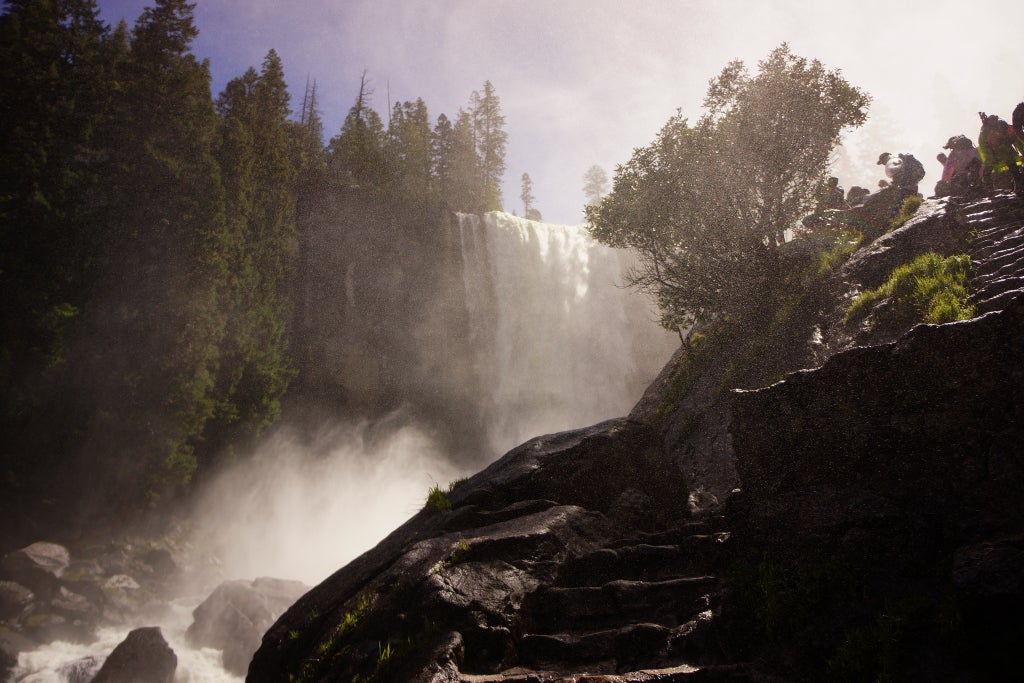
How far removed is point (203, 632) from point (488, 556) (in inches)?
734

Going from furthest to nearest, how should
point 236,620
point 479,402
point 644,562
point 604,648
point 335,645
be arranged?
point 479,402 < point 236,620 < point 644,562 < point 335,645 < point 604,648

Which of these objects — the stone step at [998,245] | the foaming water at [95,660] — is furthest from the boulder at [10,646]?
Answer: the stone step at [998,245]

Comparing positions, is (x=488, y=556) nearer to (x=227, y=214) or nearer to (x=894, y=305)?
(x=894, y=305)

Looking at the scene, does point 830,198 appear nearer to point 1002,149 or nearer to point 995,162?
point 995,162

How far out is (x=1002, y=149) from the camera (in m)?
12.7

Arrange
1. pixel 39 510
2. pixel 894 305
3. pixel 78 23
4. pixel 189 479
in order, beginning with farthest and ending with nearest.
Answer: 1. pixel 189 479
2. pixel 78 23
3. pixel 39 510
4. pixel 894 305

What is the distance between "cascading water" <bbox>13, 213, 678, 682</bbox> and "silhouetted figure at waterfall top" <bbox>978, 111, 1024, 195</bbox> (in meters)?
19.0

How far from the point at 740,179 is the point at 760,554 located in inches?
572

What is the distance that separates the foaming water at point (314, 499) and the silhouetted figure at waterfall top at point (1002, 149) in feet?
89.5

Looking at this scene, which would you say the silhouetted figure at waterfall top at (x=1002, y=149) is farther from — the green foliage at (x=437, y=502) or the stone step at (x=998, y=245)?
the green foliage at (x=437, y=502)

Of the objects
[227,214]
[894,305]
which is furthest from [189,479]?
[894,305]

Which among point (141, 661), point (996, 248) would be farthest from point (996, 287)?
point (141, 661)

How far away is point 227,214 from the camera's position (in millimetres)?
28672

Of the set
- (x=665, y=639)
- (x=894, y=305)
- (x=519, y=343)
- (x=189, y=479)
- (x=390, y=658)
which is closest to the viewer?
(x=665, y=639)
